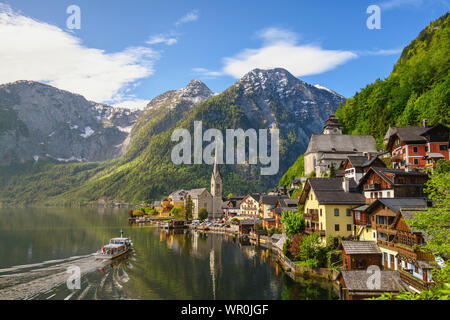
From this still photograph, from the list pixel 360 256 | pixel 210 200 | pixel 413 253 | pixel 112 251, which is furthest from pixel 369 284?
pixel 210 200

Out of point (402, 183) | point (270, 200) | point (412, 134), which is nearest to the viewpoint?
point (402, 183)

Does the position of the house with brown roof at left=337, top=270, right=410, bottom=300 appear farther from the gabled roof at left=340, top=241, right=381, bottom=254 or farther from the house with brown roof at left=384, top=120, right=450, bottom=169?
Answer: the house with brown roof at left=384, top=120, right=450, bottom=169

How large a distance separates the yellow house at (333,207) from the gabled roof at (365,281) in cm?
1590

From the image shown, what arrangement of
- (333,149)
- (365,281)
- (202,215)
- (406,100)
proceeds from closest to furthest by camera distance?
(365,281), (406,100), (333,149), (202,215)

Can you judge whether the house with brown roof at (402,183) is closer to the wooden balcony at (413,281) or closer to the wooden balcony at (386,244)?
the wooden balcony at (386,244)

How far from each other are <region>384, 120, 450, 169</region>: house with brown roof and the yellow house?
1316 cm

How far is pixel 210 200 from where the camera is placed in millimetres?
163625

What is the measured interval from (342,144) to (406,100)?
876 inches

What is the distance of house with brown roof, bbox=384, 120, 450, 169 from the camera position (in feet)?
203

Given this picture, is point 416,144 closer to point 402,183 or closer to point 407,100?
point 402,183

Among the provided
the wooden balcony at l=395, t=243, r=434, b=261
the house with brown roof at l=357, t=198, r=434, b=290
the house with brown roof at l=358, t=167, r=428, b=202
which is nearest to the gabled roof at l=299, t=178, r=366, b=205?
the house with brown roof at l=358, t=167, r=428, b=202

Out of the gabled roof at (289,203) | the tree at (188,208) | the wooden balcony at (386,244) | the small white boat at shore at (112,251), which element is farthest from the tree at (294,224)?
the tree at (188,208)
